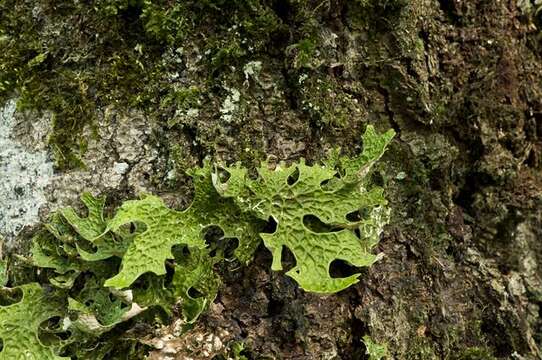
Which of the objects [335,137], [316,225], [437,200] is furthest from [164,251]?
[437,200]

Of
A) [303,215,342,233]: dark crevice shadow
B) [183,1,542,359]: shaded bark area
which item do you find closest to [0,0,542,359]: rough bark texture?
[183,1,542,359]: shaded bark area

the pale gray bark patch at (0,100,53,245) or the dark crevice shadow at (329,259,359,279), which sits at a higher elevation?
→ the pale gray bark patch at (0,100,53,245)

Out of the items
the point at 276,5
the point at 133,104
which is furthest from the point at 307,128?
the point at 133,104

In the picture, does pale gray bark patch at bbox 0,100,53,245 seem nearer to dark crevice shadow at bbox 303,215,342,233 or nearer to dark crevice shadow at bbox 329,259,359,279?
dark crevice shadow at bbox 303,215,342,233

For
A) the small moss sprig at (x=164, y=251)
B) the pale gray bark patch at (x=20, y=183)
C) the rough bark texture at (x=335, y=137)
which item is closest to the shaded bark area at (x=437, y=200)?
the rough bark texture at (x=335, y=137)

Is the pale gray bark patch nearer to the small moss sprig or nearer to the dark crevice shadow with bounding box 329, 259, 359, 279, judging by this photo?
the small moss sprig

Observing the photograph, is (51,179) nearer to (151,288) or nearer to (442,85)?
(151,288)

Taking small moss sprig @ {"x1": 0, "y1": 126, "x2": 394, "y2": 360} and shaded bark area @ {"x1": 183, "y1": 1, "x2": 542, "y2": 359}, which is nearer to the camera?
small moss sprig @ {"x1": 0, "y1": 126, "x2": 394, "y2": 360}

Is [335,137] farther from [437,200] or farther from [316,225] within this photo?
[437,200]

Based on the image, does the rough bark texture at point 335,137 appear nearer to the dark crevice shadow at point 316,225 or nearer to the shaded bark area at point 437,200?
the shaded bark area at point 437,200
